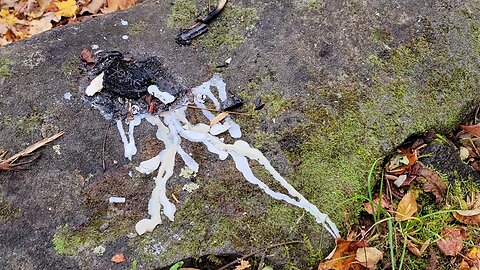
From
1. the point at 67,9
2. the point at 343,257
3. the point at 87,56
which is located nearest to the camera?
the point at 343,257

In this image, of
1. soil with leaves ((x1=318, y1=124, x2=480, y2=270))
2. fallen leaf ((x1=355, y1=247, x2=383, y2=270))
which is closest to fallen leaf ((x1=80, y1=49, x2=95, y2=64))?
soil with leaves ((x1=318, y1=124, x2=480, y2=270))

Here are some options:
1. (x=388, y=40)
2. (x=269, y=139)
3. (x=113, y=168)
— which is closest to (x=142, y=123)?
(x=113, y=168)

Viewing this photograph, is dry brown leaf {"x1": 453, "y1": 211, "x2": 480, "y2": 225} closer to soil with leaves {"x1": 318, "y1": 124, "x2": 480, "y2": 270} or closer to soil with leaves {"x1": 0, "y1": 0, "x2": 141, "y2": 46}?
soil with leaves {"x1": 318, "y1": 124, "x2": 480, "y2": 270}

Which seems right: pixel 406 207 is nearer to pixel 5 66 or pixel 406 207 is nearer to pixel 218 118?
pixel 218 118

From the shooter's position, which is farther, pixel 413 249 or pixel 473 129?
pixel 473 129

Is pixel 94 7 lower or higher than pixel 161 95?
lower

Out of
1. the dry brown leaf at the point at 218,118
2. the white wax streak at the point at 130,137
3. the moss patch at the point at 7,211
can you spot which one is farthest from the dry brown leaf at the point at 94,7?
the moss patch at the point at 7,211

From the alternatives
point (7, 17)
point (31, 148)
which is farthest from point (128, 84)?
point (7, 17)
